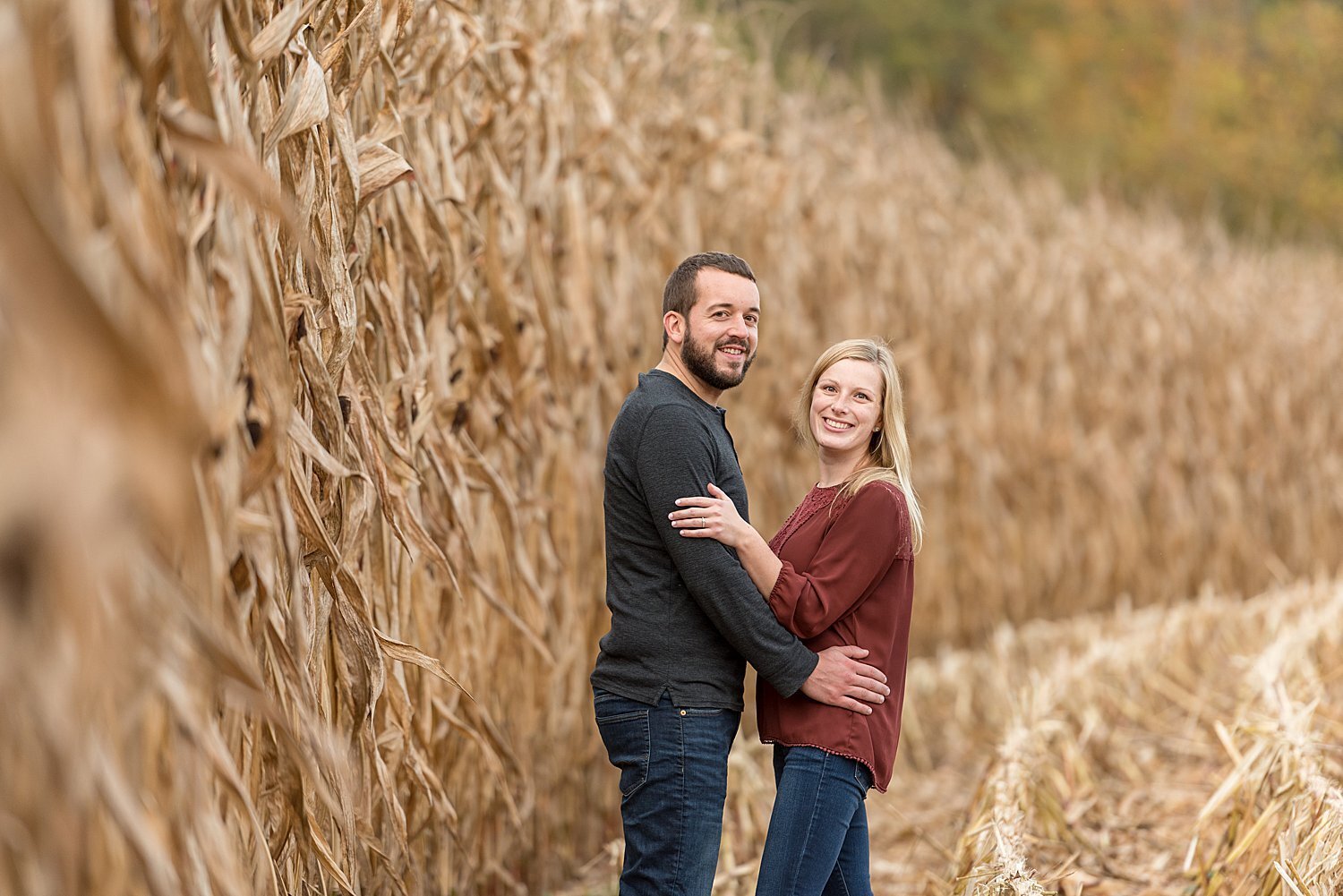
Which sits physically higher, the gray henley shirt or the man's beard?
the man's beard

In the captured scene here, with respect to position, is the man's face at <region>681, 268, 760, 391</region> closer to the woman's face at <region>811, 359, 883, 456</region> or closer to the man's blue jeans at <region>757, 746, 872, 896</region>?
the woman's face at <region>811, 359, 883, 456</region>

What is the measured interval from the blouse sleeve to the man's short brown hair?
0.43m

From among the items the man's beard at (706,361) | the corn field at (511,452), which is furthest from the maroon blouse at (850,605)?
the corn field at (511,452)

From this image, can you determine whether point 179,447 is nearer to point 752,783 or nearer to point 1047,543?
Answer: point 752,783

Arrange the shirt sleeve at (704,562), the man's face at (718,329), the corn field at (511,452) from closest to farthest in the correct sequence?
1. the corn field at (511,452)
2. the shirt sleeve at (704,562)
3. the man's face at (718,329)

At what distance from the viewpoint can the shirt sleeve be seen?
2.07 meters

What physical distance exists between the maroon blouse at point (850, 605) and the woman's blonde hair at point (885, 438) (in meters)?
0.03

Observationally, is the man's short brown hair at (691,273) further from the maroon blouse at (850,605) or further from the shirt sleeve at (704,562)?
the maroon blouse at (850,605)

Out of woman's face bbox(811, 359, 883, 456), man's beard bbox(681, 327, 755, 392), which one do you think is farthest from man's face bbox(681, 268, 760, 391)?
woman's face bbox(811, 359, 883, 456)

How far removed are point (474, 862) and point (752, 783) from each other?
0.96 m

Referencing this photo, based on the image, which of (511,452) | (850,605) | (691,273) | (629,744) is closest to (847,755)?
(850,605)

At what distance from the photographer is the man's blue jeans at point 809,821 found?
2.11 m

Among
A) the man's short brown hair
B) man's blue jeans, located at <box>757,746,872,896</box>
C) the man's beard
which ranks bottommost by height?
man's blue jeans, located at <box>757,746,872,896</box>

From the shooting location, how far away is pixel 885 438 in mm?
2268
